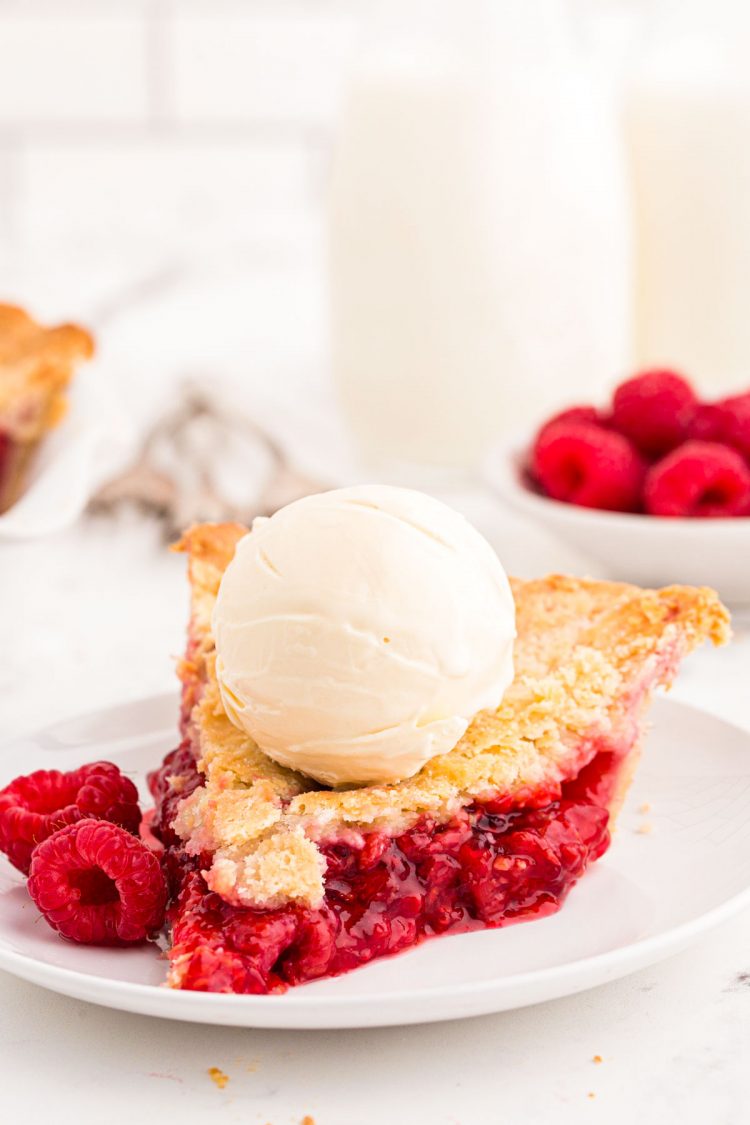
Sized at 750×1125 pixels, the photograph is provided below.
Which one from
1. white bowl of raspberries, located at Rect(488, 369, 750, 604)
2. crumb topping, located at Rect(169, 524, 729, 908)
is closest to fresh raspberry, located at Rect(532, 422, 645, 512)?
white bowl of raspberries, located at Rect(488, 369, 750, 604)

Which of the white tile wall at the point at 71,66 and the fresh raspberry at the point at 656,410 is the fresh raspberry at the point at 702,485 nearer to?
the fresh raspberry at the point at 656,410

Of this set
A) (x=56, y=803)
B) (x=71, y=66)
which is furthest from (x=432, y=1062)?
(x=71, y=66)

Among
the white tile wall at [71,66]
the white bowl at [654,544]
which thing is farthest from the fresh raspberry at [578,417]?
the white tile wall at [71,66]

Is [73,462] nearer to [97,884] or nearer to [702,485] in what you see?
[702,485]

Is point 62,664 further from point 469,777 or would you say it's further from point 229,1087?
point 229,1087

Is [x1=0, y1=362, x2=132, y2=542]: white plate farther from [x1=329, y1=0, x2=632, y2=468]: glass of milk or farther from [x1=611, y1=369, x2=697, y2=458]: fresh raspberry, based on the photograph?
[x1=611, y1=369, x2=697, y2=458]: fresh raspberry

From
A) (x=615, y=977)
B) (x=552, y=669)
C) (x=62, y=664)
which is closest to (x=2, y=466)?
(x=62, y=664)
